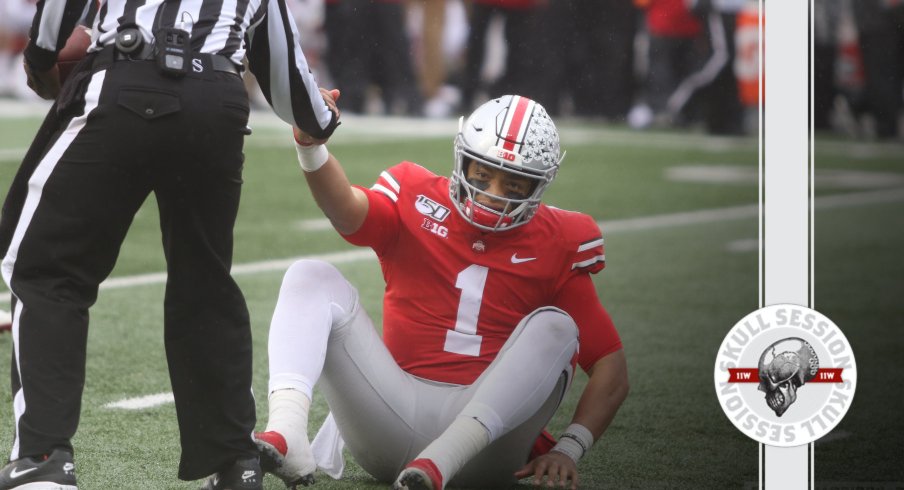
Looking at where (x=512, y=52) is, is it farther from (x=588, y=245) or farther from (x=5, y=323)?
(x=588, y=245)

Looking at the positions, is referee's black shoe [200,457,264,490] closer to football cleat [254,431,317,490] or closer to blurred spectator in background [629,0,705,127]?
football cleat [254,431,317,490]

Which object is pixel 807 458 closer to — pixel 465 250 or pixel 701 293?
pixel 465 250

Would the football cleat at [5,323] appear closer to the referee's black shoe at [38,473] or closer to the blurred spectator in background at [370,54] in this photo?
the referee's black shoe at [38,473]

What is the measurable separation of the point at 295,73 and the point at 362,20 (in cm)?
1002

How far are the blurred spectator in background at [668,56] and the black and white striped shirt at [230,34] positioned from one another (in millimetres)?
10092

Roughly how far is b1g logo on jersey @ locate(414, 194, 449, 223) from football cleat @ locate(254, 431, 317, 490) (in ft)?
2.06

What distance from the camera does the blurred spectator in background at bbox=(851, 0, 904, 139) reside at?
1241cm

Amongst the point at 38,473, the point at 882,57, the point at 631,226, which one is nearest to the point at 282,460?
the point at 38,473

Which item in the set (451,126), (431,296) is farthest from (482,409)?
(451,126)

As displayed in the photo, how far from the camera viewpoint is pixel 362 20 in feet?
41.7

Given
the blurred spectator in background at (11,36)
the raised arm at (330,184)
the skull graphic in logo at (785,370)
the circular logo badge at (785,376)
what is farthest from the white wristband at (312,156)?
the blurred spectator in background at (11,36)

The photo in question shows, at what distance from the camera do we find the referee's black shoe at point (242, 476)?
284 cm

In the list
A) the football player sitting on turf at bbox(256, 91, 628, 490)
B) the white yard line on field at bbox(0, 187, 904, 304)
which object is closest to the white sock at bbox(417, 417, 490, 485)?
the football player sitting on turf at bbox(256, 91, 628, 490)

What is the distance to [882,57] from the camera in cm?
1306
